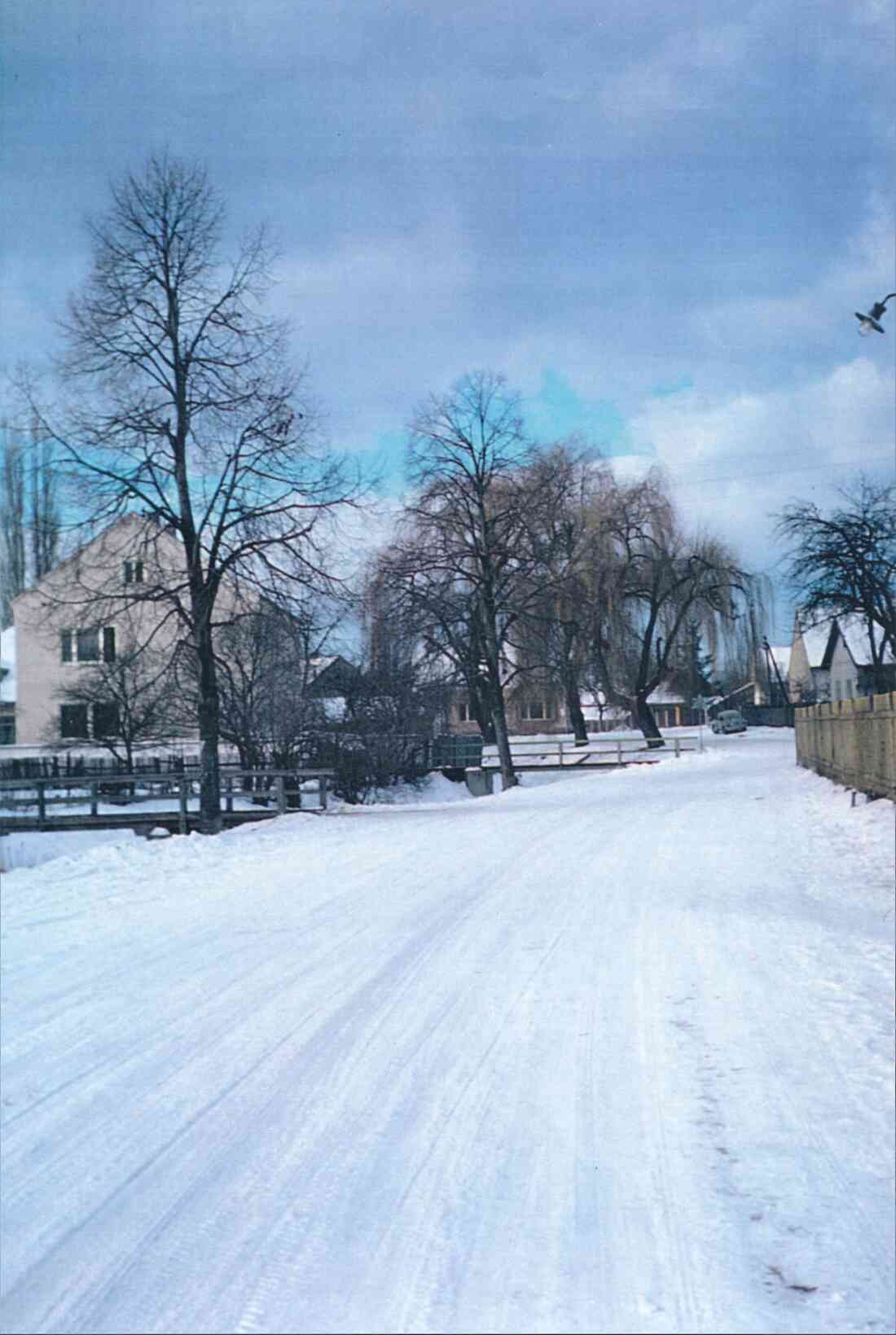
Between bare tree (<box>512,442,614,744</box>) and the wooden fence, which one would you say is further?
bare tree (<box>512,442,614,744</box>)

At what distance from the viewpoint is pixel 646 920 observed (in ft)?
31.2

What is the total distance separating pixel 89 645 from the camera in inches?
1399

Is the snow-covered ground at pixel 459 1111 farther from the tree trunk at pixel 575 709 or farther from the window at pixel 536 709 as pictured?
the window at pixel 536 709

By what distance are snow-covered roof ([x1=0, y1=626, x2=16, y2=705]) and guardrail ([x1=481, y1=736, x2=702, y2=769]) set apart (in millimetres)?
16929

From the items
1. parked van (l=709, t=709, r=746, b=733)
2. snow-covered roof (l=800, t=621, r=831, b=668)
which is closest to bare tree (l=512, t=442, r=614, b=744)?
parked van (l=709, t=709, r=746, b=733)

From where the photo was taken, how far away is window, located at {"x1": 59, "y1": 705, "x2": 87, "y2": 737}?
119 feet

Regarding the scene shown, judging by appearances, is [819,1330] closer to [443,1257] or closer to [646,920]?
[443,1257]

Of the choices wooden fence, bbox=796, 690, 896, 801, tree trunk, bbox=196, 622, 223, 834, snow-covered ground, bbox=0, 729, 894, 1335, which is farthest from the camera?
tree trunk, bbox=196, 622, 223, 834

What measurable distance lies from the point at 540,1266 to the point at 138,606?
67.0ft

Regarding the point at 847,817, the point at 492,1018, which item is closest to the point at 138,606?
the point at 847,817

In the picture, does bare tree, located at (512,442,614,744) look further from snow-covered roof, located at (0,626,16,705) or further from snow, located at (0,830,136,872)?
snow-covered roof, located at (0,626,16,705)

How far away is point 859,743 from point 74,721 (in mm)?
24254

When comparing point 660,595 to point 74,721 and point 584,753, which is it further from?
point 74,721

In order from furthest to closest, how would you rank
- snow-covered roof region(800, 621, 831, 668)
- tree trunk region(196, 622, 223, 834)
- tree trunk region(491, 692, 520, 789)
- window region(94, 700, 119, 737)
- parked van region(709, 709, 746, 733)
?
snow-covered roof region(800, 621, 831, 668)
parked van region(709, 709, 746, 733)
tree trunk region(491, 692, 520, 789)
window region(94, 700, 119, 737)
tree trunk region(196, 622, 223, 834)
